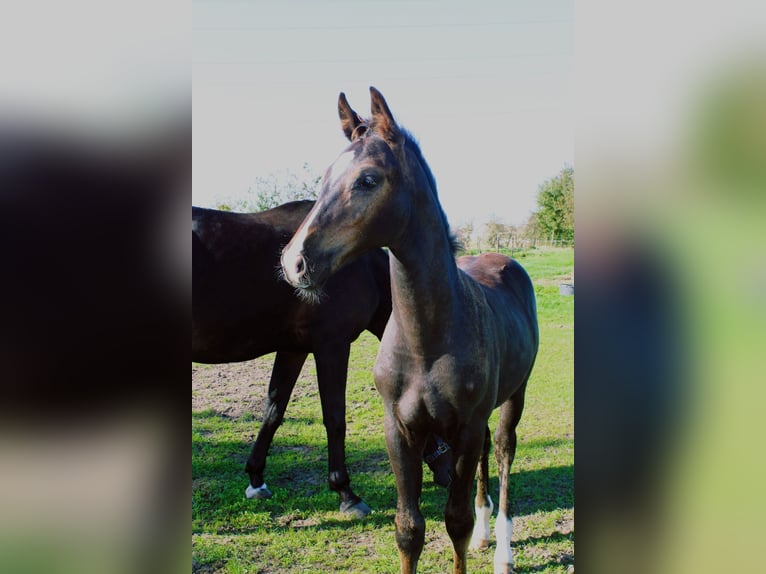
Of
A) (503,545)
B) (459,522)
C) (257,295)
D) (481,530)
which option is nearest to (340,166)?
(459,522)

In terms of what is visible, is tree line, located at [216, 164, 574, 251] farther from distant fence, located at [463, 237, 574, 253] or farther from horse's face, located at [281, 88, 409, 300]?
horse's face, located at [281, 88, 409, 300]

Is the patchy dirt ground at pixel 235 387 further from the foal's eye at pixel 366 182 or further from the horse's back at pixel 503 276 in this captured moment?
the foal's eye at pixel 366 182

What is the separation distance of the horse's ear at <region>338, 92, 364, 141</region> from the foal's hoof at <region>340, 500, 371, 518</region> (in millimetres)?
2908

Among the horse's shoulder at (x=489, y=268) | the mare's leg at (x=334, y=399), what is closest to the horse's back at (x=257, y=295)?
the mare's leg at (x=334, y=399)

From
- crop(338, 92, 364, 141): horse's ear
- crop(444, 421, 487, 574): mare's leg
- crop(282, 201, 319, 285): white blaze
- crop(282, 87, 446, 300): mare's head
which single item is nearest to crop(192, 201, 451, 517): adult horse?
→ crop(444, 421, 487, 574): mare's leg

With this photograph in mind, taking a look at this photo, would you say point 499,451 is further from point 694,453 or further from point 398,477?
point 694,453

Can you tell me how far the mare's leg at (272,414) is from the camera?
4.66 m

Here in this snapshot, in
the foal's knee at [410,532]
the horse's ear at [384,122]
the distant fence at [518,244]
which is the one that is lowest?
the foal's knee at [410,532]

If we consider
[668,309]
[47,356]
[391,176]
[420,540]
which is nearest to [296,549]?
[420,540]

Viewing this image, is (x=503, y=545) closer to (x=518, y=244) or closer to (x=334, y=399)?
(x=334, y=399)

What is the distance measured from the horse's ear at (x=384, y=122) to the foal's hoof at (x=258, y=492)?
3.34 metres

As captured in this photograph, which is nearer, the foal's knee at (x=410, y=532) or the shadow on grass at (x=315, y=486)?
the foal's knee at (x=410, y=532)

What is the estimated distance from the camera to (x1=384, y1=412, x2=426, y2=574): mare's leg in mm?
2729

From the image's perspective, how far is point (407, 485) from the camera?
109 inches
